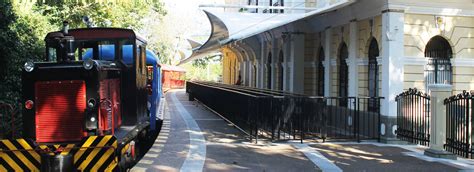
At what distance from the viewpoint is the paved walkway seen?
8625 mm

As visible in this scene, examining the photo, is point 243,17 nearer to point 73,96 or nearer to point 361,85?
point 361,85

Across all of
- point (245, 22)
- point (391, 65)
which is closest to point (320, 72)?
point (245, 22)

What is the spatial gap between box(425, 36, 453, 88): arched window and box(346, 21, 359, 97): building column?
7.49 feet

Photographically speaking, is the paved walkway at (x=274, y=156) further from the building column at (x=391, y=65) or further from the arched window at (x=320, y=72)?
the arched window at (x=320, y=72)

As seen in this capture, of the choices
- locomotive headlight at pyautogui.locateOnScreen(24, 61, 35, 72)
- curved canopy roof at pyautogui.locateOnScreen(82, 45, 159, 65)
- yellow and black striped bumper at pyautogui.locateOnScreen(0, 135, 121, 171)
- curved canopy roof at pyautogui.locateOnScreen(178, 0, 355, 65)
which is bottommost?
yellow and black striped bumper at pyautogui.locateOnScreen(0, 135, 121, 171)

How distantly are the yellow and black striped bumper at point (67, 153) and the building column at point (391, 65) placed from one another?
26.2 feet

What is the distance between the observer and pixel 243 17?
18.5m

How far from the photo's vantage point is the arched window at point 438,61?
13367mm

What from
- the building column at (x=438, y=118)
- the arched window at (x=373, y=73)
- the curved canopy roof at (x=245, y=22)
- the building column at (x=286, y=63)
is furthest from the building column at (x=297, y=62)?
the building column at (x=438, y=118)

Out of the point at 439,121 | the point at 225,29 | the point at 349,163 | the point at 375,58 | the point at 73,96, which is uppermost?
the point at 225,29

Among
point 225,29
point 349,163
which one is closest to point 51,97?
point 349,163

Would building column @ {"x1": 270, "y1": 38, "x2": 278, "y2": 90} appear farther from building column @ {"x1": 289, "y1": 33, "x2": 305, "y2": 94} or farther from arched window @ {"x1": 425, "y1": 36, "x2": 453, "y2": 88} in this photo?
arched window @ {"x1": 425, "y1": 36, "x2": 453, "y2": 88}

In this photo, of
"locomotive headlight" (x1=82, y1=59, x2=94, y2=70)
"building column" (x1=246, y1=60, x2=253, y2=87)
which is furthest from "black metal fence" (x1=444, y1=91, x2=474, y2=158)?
"building column" (x1=246, y1=60, x2=253, y2=87)

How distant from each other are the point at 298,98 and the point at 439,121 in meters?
3.29
